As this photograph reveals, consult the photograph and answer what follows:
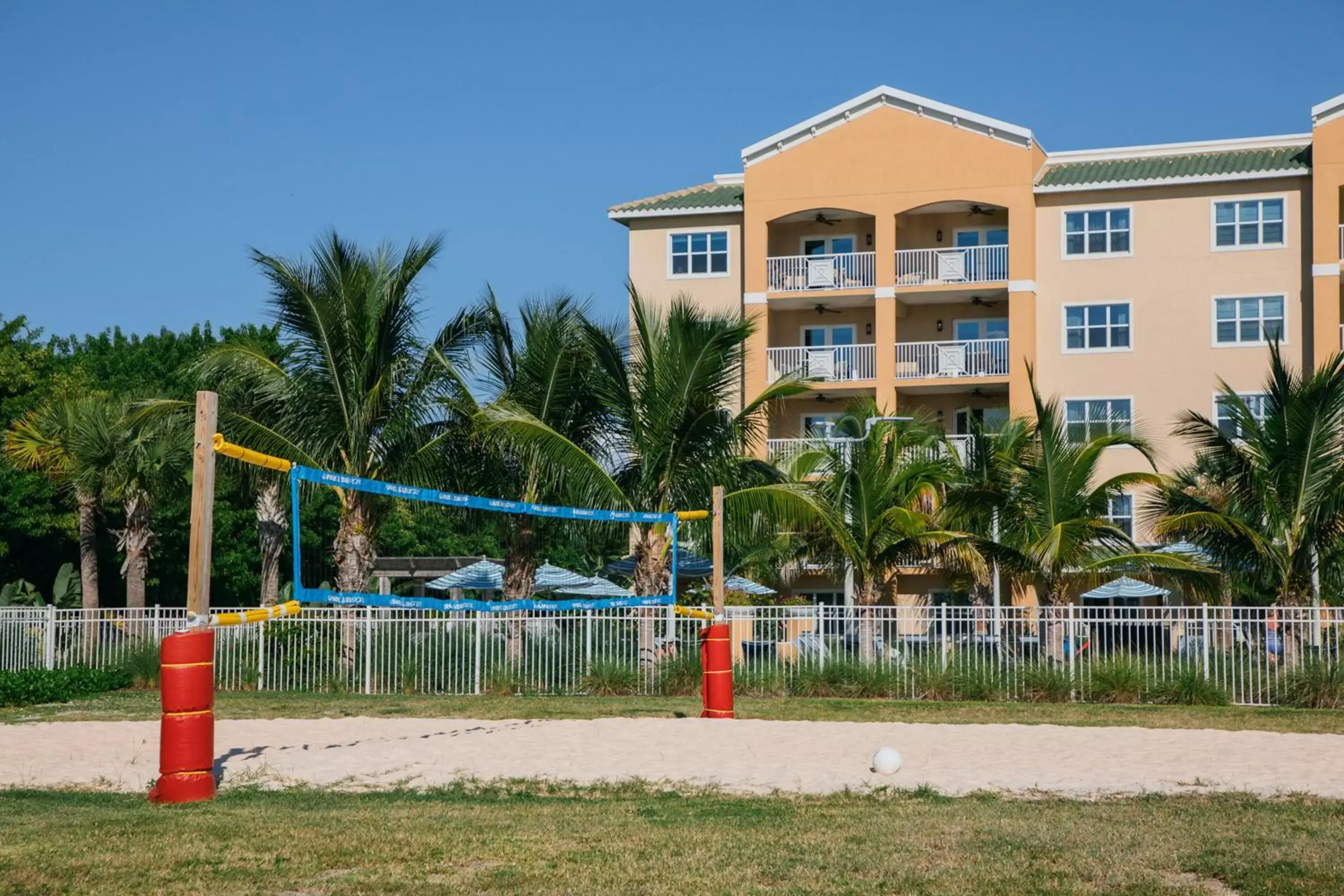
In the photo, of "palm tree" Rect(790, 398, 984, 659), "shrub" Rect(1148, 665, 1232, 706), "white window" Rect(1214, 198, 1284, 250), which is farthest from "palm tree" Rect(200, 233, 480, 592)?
"white window" Rect(1214, 198, 1284, 250)

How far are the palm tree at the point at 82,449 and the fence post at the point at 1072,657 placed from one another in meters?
19.9

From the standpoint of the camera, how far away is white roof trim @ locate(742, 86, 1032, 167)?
4125 cm

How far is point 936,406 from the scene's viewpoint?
143 ft

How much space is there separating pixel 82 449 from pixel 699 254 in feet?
61.4

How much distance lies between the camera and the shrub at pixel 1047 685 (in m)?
21.8

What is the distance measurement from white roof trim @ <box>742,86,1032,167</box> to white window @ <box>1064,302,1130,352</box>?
4.77 meters

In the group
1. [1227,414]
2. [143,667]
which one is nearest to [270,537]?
[143,667]

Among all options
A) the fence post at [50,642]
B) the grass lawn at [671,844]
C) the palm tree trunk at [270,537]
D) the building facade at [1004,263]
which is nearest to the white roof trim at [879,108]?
the building facade at [1004,263]

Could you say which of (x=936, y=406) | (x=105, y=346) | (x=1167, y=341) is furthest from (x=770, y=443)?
(x=105, y=346)

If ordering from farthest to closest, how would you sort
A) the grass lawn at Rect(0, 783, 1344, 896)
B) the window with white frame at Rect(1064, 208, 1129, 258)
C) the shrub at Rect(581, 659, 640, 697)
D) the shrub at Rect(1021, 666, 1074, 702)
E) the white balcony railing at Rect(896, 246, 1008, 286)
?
the white balcony railing at Rect(896, 246, 1008, 286), the window with white frame at Rect(1064, 208, 1129, 258), the shrub at Rect(581, 659, 640, 697), the shrub at Rect(1021, 666, 1074, 702), the grass lawn at Rect(0, 783, 1344, 896)

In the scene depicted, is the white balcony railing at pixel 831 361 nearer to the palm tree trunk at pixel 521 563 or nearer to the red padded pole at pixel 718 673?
the palm tree trunk at pixel 521 563

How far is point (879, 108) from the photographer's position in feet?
139

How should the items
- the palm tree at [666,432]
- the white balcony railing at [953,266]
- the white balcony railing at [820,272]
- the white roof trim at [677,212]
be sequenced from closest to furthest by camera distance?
the palm tree at [666,432] → the white balcony railing at [953,266] → the white balcony railing at [820,272] → the white roof trim at [677,212]

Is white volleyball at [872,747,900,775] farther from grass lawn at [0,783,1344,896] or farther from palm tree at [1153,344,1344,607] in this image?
palm tree at [1153,344,1344,607]
